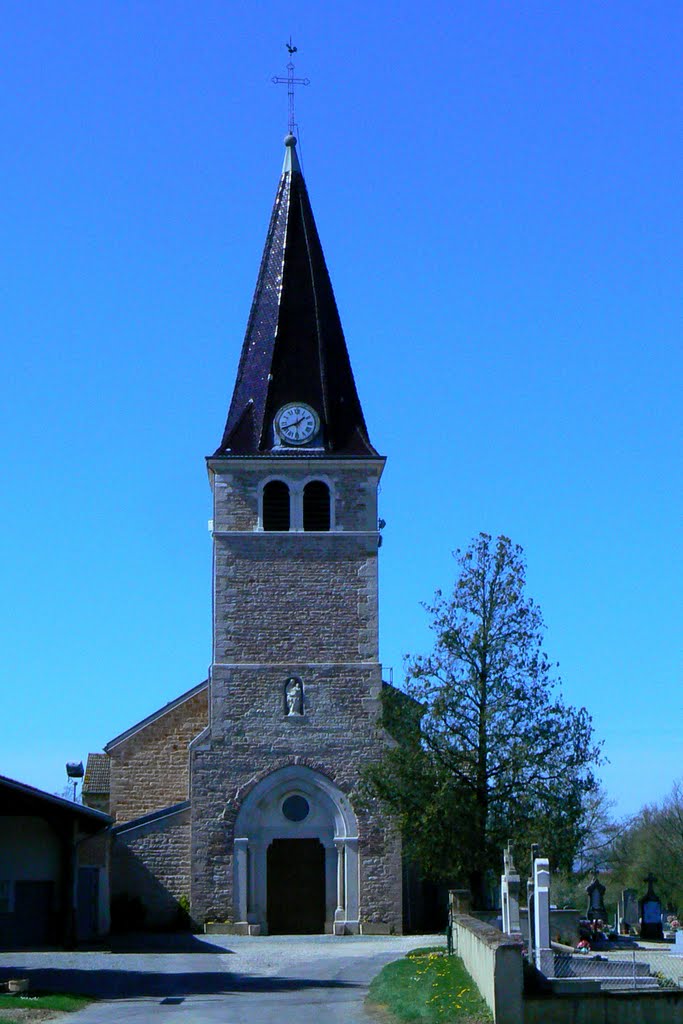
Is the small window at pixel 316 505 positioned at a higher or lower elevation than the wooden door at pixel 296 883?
higher

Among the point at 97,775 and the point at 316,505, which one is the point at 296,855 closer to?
the point at 316,505

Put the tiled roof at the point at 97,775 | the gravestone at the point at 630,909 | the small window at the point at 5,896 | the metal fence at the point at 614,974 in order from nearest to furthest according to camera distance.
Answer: the metal fence at the point at 614,974, the small window at the point at 5,896, the tiled roof at the point at 97,775, the gravestone at the point at 630,909

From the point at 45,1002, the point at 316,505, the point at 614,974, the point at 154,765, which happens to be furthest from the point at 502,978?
the point at 154,765

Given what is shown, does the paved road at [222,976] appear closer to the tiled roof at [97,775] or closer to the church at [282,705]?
the church at [282,705]

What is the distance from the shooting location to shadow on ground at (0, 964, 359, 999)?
2086 centimetres

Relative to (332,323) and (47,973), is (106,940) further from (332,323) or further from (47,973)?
(332,323)

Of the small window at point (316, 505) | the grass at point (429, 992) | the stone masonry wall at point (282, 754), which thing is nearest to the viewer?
the grass at point (429, 992)

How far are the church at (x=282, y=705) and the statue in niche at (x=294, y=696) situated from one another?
35 millimetres

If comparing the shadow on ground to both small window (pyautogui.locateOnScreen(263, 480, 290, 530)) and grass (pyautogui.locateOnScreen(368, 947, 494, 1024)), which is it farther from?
small window (pyautogui.locateOnScreen(263, 480, 290, 530))

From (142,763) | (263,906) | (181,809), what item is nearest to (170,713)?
(142,763)

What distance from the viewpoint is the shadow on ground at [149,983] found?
20859 millimetres

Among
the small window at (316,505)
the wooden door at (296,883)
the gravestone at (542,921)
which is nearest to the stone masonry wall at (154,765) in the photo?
the wooden door at (296,883)

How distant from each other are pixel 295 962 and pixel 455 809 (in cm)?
505

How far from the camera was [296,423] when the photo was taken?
3747 centimetres
